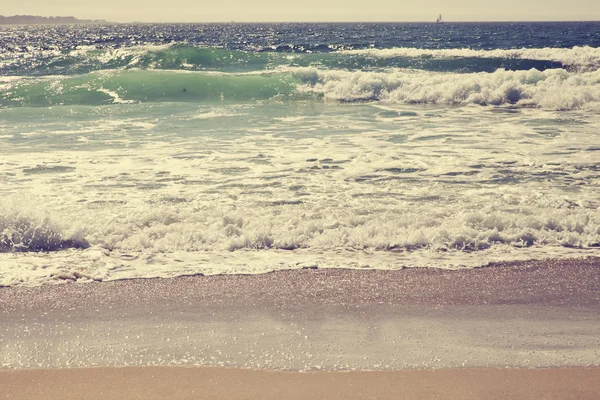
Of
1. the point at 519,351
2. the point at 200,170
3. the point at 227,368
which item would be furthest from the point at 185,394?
the point at 200,170

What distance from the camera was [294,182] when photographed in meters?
8.41

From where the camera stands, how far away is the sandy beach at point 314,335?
3486mm

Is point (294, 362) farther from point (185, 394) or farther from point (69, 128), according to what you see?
point (69, 128)

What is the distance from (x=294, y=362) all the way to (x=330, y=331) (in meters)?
0.49

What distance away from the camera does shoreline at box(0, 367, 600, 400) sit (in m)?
3.39

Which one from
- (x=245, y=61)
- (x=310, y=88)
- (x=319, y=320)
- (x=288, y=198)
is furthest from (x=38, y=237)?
(x=245, y=61)

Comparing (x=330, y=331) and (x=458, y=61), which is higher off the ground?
(x=458, y=61)

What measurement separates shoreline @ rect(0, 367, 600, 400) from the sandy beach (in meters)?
0.01

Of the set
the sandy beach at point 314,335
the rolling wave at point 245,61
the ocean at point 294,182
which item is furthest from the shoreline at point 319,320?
the rolling wave at point 245,61

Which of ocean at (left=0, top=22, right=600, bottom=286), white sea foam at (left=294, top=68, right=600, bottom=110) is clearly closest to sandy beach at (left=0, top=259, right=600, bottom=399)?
ocean at (left=0, top=22, right=600, bottom=286)

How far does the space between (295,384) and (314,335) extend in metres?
0.65

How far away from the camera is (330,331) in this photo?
4168 millimetres

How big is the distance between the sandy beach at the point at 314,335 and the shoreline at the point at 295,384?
0.03ft

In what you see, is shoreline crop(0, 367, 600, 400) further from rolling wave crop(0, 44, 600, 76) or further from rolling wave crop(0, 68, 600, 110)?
rolling wave crop(0, 44, 600, 76)
